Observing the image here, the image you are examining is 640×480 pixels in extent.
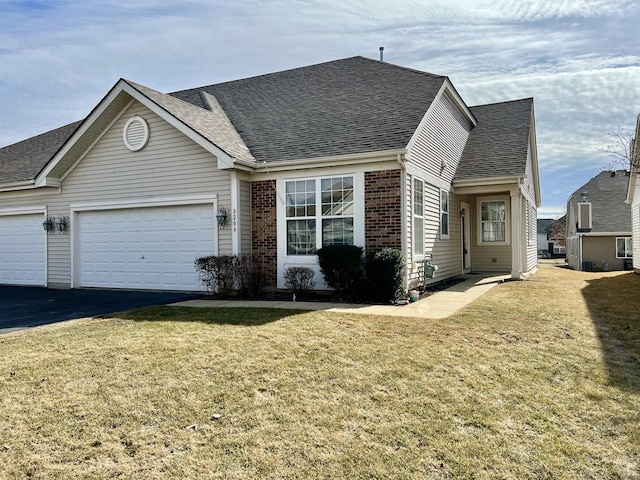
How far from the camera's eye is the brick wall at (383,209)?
33.4ft

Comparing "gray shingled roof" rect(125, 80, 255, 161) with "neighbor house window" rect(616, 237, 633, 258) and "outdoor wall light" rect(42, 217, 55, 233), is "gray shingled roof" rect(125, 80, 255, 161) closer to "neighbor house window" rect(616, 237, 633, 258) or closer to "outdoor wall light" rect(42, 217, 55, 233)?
"outdoor wall light" rect(42, 217, 55, 233)

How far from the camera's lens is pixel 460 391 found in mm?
4492

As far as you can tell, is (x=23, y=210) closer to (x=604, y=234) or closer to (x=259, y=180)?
(x=259, y=180)

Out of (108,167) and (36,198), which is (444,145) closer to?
(108,167)

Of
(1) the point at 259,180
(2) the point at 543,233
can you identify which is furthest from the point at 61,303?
(2) the point at 543,233

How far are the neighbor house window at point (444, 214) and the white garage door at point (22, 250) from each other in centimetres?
1241

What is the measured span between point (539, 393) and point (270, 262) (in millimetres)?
7978

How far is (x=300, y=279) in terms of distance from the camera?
1075cm

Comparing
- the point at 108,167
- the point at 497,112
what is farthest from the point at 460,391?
the point at 497,112

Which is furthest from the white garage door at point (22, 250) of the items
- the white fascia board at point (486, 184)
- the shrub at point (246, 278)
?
the white fascia board at point (486, 184)

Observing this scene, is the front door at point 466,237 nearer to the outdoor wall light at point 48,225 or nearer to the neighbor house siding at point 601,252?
the outdoor wall light at point 48,225

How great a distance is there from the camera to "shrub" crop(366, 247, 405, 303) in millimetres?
9609

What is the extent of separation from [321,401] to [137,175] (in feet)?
33.6

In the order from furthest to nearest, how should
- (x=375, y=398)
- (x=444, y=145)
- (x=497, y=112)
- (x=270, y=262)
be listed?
(x=497, y=112) < (x=444, y=145) < (x=270, y=262) < (x=375, y=398)
